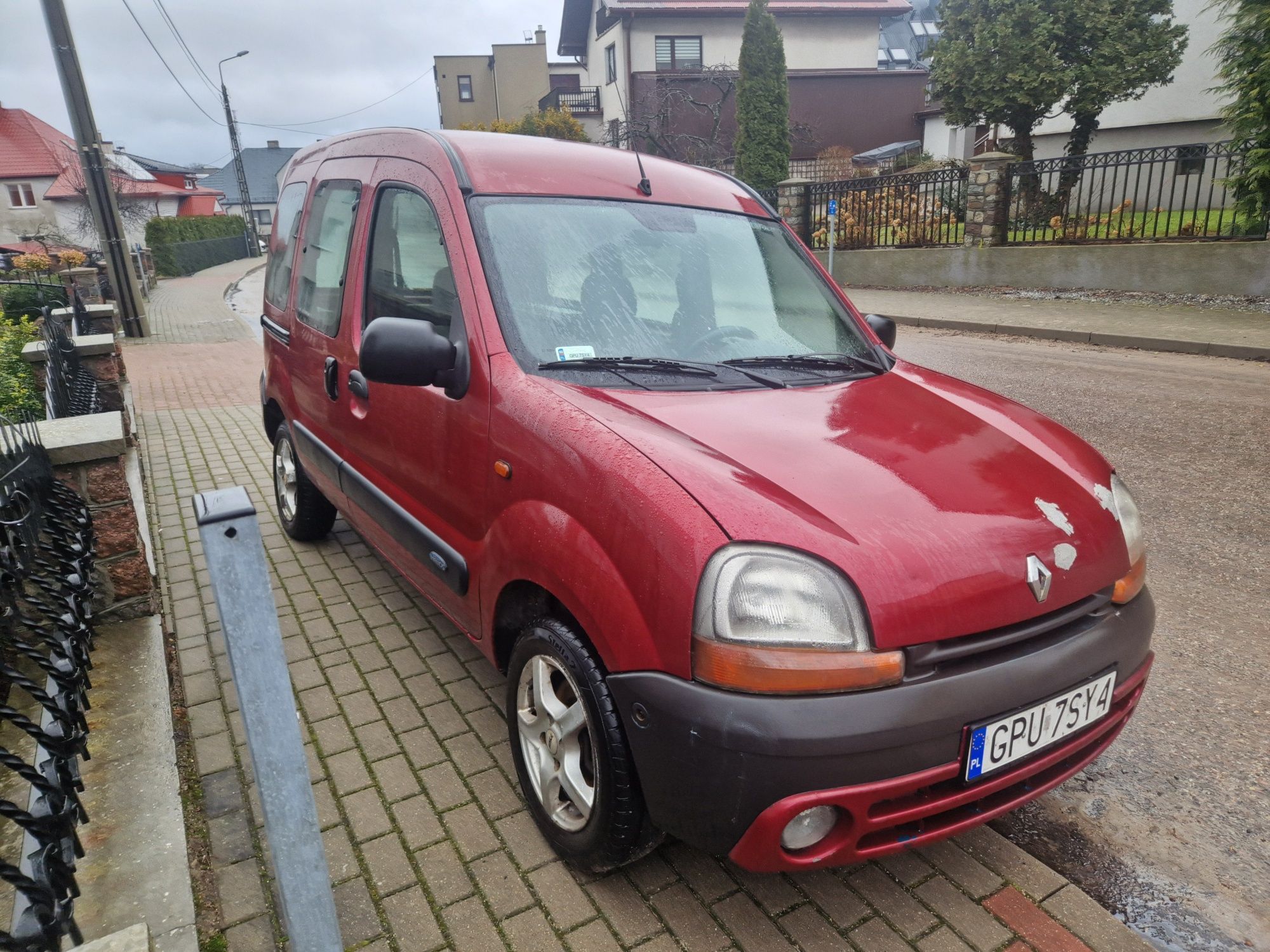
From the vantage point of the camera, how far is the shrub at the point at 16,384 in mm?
4898

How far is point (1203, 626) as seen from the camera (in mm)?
3707

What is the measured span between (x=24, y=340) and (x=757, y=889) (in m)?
8.36

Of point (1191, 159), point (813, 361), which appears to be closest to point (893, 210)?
point (1191, 159)

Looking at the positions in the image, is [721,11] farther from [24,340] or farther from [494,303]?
[494,303]

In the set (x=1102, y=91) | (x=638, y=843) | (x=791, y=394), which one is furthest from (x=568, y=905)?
(x=1102, y=91)

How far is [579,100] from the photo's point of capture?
41469 mm

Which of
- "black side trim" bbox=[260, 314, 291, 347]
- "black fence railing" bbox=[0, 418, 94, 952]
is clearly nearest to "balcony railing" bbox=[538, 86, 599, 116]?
"black side trim" bbox=[260, 314, 291, 347]

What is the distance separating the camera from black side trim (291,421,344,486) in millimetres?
3947

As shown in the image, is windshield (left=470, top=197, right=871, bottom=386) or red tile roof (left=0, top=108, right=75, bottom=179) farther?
red tile roof (left=0, top=108, right=75, bottom=179)

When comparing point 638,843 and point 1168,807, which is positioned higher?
point 638,843

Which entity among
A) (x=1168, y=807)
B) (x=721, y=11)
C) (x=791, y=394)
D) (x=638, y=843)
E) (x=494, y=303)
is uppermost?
(x=721, y=11)

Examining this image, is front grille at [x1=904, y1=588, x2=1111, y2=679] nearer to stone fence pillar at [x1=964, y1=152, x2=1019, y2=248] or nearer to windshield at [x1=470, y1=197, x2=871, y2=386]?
windshield at [x1=470, y1=197, x2=871, y2=386]

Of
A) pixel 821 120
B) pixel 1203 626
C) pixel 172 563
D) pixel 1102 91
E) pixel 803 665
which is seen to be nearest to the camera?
pixel 803 665

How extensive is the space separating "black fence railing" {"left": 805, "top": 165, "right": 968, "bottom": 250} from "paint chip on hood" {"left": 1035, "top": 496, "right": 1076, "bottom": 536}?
1472 cm
